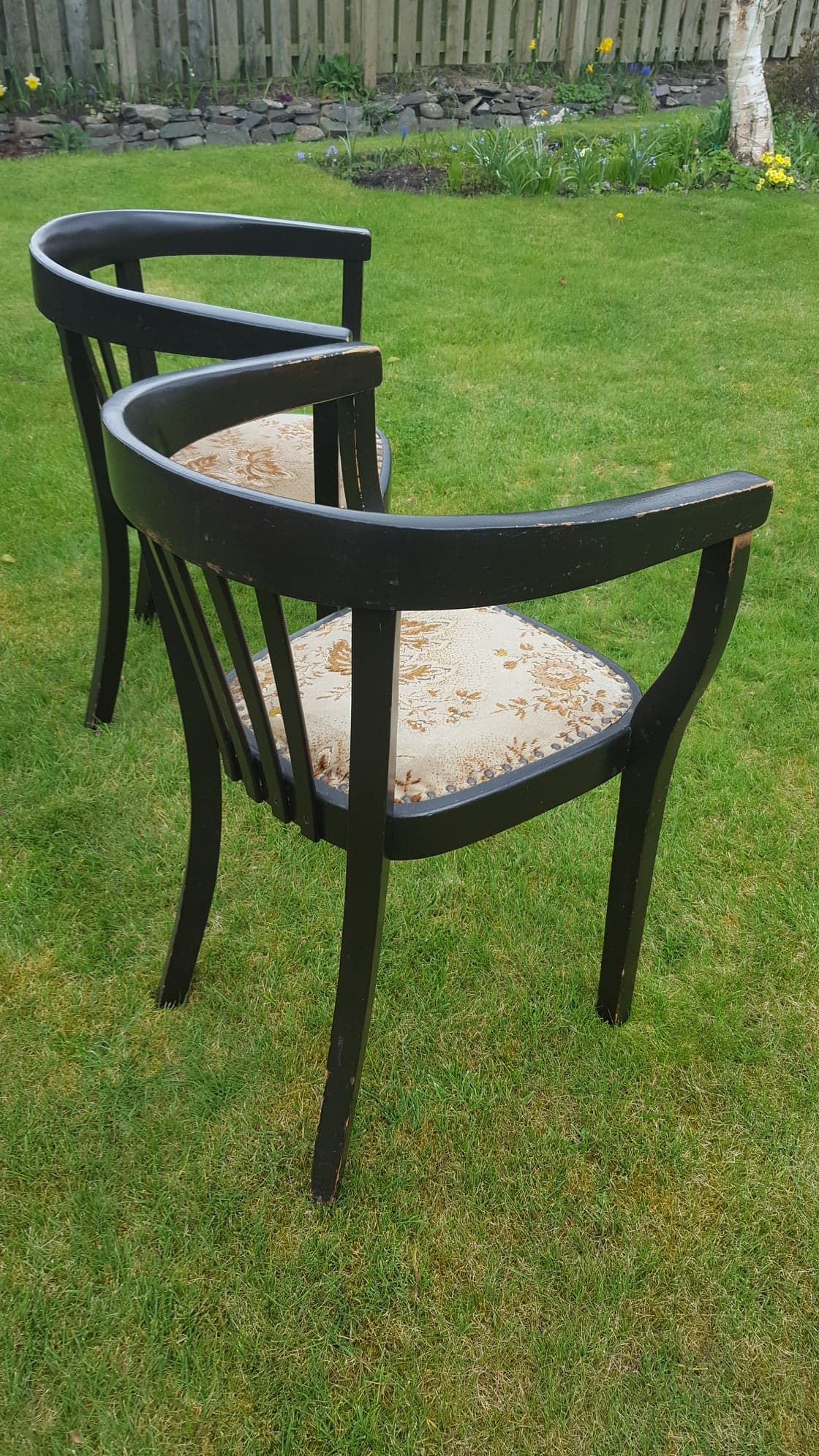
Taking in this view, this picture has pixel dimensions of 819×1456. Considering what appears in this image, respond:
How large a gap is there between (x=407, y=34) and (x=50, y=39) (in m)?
2.71

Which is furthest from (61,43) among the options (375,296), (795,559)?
(795,559)

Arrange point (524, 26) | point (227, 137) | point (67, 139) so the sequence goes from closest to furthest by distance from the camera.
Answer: point (67, 139) → point (227, 137) → point (524, 26)

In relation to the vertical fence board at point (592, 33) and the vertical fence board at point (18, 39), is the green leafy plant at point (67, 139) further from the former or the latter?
the vertical fence board at point (592, 33)

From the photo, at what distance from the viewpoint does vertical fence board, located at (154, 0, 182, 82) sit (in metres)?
7.36

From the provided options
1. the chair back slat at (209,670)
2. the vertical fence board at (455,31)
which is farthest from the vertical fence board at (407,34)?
the chair back slat at (209,670)

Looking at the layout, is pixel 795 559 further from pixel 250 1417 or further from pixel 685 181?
pixel 685 181

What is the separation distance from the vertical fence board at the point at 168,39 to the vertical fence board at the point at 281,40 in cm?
69

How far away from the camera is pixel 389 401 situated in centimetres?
418

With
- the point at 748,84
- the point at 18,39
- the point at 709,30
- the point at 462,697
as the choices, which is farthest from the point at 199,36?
the point at 462,697

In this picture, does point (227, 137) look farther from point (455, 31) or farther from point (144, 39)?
point (455, 31)

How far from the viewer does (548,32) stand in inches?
338

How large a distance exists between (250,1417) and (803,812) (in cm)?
164

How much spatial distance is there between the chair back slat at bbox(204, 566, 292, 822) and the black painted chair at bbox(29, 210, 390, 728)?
763 mm

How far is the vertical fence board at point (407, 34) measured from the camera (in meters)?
8.00
